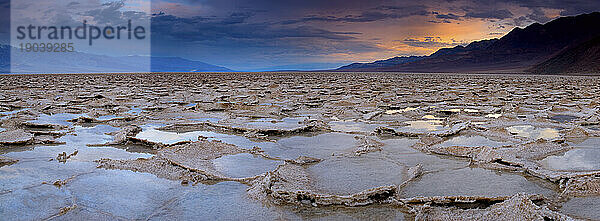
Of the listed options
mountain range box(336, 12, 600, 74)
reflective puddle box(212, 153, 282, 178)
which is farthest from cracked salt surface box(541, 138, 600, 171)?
mountain range box(336, 12, 600, 74)

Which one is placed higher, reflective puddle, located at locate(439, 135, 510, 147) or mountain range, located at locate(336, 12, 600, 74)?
mountain range, located at locate(336, 12, 600, 74)

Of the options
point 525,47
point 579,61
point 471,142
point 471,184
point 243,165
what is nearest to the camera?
point 471,184

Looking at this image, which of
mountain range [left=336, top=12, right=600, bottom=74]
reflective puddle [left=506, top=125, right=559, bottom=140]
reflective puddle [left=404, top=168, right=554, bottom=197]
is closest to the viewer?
reflective puddle [left=404, top=168, right=554, bottom=197]

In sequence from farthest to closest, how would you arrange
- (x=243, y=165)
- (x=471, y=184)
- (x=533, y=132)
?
(x=533, y=132) → (x=243, y=165) → (x=471, y=184)

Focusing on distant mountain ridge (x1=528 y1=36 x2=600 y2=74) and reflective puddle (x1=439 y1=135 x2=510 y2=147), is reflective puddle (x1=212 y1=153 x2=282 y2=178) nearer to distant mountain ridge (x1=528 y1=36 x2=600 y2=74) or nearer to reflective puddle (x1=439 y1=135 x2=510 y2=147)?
reflective puddle (x1=439 y1=135 x2=510 y2=147)

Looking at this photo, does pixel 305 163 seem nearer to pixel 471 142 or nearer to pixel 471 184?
pixel 471 184

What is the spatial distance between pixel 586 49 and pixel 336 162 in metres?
41.4

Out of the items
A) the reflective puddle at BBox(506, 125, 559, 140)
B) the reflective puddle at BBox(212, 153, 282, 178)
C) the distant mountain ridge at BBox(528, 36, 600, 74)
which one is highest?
the distant mountain ridge at BBox(528, 36, 600, 74)

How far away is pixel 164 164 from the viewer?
216cm

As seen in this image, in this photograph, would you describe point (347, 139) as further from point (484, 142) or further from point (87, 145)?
point (87, 145)

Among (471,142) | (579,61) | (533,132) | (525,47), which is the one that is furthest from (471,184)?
(525,47)

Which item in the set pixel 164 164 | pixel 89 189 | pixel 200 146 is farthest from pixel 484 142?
pixel 89 189

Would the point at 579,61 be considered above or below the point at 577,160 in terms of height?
above

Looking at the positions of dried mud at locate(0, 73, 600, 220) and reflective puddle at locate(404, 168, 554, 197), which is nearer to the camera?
dried mud at locate(0, 73, 600, 220)
